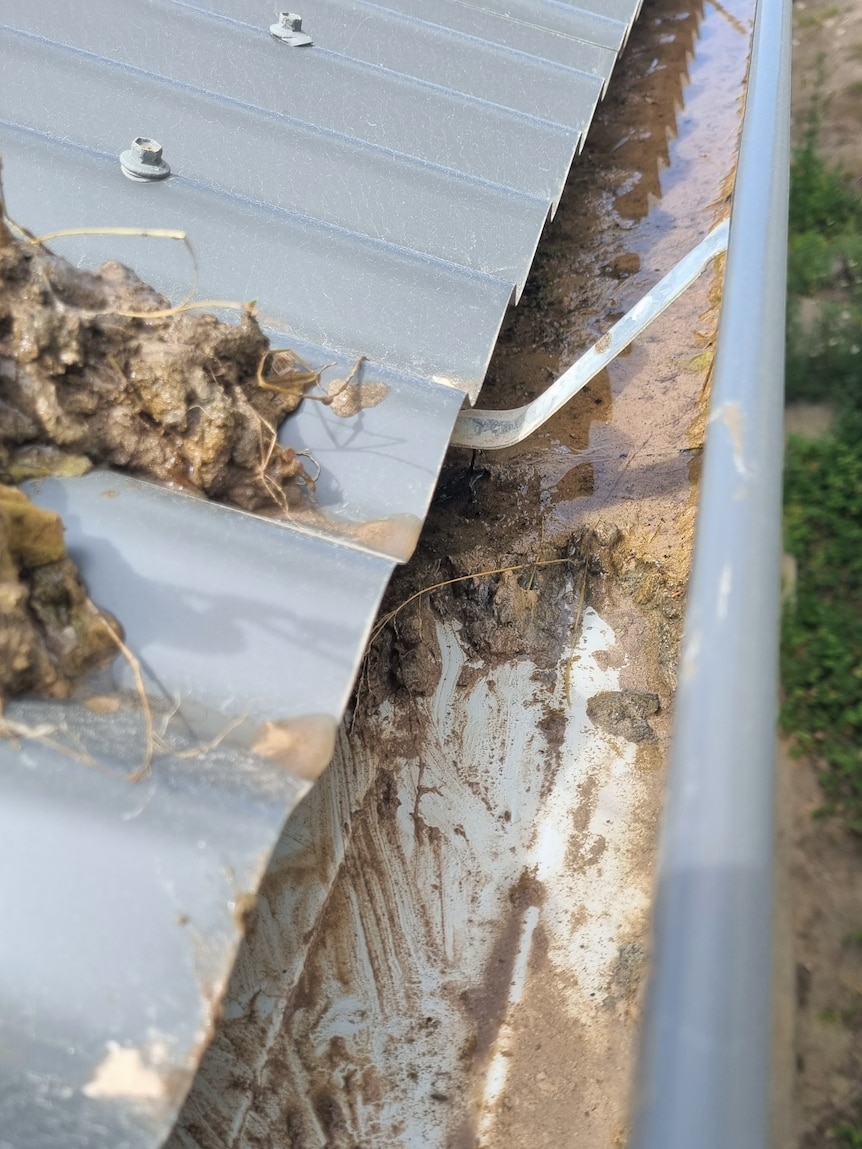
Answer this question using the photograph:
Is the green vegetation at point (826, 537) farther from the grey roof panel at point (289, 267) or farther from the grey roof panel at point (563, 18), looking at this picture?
the grey roof panel at point (563, 18)

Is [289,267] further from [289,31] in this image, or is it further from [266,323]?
[289,31]

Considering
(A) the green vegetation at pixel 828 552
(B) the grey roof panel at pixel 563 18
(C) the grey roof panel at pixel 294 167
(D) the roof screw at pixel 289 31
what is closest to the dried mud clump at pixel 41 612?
(A) the green vegetation at pixel 828 552

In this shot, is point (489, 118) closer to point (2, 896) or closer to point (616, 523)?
point (616, 523)

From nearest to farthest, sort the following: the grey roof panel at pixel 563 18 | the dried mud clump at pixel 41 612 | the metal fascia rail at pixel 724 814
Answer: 1. the metal fascia rail at pixel 724 814
2. the dried mud clump at pixel 41 612
3. the grey roof panel at pixel 563 18

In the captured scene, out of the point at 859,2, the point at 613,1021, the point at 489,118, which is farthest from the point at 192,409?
the point at 859,2

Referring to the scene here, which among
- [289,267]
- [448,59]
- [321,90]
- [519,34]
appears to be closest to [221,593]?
[289,267]

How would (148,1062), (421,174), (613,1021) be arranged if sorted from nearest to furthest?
(148,1062) → (613,1021) → (421,174)
